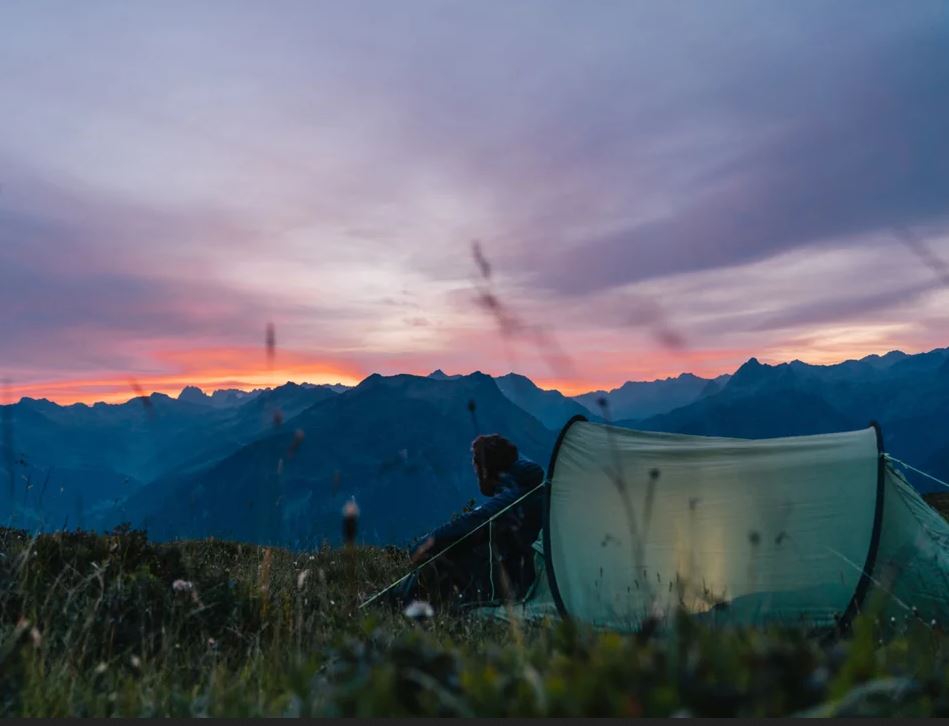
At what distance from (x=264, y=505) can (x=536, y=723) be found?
4350 mm

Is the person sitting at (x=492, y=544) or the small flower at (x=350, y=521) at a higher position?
the small flower at (x=350, y=521)

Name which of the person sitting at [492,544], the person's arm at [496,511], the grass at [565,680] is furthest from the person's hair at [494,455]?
the grass at [565,680]

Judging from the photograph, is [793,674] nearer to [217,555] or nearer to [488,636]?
[488,636]

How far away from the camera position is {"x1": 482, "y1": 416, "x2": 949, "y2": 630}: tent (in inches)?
290

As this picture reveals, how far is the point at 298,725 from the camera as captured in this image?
91.8 inches

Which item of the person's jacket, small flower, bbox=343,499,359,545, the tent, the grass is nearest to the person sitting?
the person's jacket

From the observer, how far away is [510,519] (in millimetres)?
10141

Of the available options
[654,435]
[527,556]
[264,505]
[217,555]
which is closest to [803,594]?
[654,435]

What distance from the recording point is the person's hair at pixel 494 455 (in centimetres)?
1048

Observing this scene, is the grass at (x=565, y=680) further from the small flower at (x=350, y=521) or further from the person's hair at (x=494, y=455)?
the person's hair at (x=494, y=455)

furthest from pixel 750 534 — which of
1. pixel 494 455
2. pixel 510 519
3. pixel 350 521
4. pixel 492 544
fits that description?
pixel 350 521

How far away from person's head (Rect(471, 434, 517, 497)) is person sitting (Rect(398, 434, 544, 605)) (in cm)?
19

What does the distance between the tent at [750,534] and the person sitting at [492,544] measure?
978 mm

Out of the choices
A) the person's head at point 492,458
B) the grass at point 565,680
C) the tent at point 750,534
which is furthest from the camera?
the person's head at point 492,458
